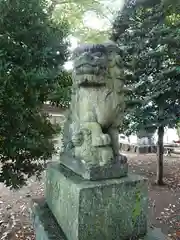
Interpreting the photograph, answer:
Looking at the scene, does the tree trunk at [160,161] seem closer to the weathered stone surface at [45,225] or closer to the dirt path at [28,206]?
the dirt path at [28,206]

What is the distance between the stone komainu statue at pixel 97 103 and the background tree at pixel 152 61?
13.0 feet

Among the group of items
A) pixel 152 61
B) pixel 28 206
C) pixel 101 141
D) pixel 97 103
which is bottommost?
pixel 28 206

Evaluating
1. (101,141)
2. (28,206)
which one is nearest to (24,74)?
(101,141)

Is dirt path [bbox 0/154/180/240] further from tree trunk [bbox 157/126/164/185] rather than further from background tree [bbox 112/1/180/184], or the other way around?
background tree [bbox 112/1/180/184]

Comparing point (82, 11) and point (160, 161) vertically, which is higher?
point (82, 11)

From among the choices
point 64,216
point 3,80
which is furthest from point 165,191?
point 3,80

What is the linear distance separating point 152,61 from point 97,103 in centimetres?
465

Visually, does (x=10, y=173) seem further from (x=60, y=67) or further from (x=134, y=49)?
(x=134, y=49)

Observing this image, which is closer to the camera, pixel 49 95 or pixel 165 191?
pixel 49 95

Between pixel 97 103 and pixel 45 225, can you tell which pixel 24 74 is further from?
pixel 45 225

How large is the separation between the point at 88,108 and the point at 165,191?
4561 millimetres

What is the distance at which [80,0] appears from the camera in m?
7.73

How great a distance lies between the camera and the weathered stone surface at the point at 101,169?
229 cm

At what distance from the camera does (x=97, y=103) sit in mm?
2492
